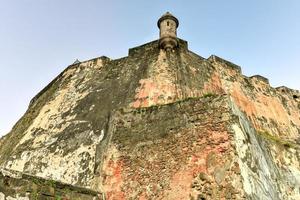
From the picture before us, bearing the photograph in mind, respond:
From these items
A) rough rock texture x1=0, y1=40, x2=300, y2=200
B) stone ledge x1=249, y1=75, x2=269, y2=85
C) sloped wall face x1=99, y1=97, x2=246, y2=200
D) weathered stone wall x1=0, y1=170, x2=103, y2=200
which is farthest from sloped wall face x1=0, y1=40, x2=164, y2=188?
stone ledge x1=249, y1=75, x2=269, y2=85

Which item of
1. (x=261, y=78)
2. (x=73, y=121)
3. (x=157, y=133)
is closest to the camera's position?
(x=157, y=133)

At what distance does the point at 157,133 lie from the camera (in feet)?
24.1

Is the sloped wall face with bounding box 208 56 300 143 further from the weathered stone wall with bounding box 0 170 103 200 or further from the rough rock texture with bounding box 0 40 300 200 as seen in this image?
the weathered stone wall with bounding box 0 170 103 200

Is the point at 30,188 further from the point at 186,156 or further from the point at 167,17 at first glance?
the point at 167,17

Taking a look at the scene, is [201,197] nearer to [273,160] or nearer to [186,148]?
[186,148]

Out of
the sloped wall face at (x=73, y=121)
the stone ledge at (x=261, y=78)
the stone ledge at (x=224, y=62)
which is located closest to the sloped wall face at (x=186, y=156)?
the sloped wall face at (x=73, y=121)

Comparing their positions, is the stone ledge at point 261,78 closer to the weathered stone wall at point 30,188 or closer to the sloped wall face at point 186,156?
the sloped wall face at point 186,156

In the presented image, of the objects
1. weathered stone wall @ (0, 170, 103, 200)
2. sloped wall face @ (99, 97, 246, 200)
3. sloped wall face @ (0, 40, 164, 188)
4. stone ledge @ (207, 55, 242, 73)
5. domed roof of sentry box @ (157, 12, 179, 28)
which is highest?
domed roof of sentry box @ (157, 12, 179, 28)

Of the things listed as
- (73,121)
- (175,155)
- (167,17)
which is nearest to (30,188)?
(175,155)

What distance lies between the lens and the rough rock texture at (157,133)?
257 inches

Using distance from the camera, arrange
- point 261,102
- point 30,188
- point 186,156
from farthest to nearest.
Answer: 1. point 261,102
2. point 186,156
3. point 30,188

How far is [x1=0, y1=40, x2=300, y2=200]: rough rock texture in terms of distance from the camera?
257 inches

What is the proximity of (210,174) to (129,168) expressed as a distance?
1.49 m

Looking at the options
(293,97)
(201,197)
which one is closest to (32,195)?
(201,197)
